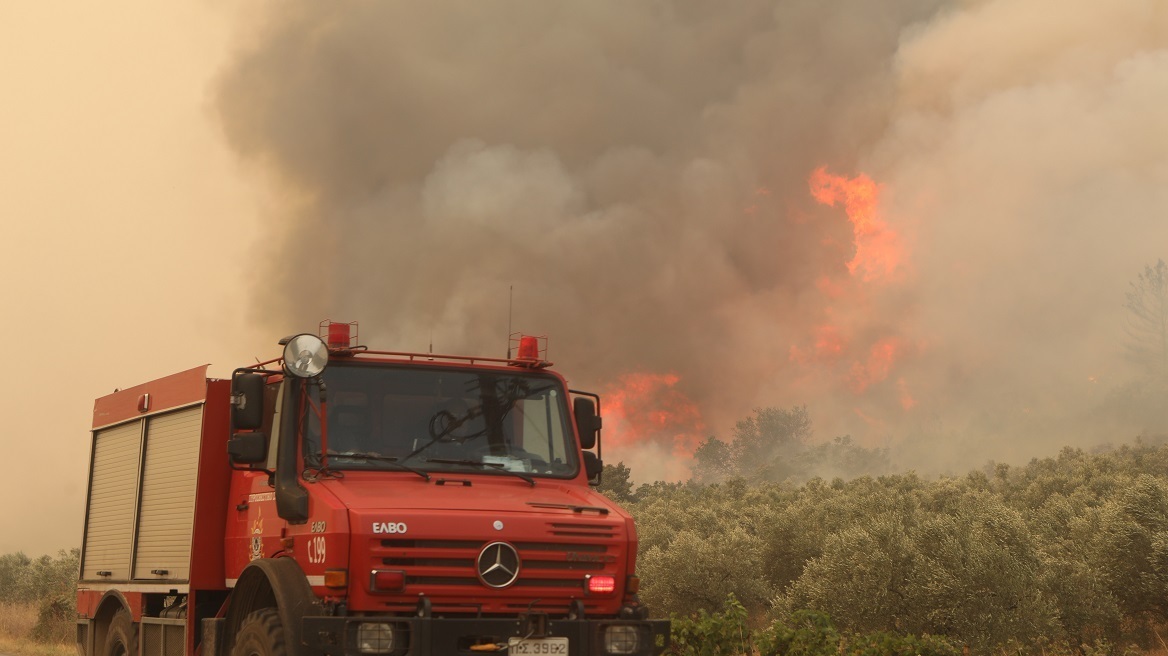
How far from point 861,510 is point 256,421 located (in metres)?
17.1

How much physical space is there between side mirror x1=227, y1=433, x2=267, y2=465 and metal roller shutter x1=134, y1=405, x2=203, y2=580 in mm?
1843

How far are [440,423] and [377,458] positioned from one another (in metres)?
0.60

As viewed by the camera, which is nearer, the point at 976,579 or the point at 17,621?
the point at 976,579

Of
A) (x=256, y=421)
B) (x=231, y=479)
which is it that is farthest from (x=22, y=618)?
(x=256, y=421)

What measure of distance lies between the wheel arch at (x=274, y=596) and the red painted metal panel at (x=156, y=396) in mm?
1946

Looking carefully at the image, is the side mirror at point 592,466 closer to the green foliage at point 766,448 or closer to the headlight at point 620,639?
the headlight at point 620,639

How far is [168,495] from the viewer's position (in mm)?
11109

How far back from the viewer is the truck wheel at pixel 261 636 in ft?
27.6

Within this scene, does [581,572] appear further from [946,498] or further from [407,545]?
[946,498]

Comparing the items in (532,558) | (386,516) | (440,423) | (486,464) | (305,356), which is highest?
(305,356)


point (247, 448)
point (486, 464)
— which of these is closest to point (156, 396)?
point (247, 448)

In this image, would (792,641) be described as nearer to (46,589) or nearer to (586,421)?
(586,421)

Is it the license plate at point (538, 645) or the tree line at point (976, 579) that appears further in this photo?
the tree line at point (976, 579)

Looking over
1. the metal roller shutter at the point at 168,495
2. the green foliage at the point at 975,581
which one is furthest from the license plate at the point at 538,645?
the green foliage at the point at 975,581
